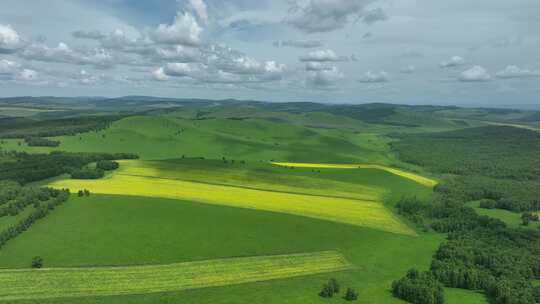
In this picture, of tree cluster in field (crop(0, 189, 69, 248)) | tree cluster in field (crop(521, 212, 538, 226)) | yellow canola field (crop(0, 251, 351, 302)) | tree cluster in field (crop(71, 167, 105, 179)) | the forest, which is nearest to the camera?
yellow canola field (crop(0, 251, 351, 302))

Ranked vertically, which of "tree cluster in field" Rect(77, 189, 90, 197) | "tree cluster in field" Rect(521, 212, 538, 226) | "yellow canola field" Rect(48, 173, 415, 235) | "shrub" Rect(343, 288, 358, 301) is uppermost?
"tree cluster in field" Rect(77, 189, 90, 197)

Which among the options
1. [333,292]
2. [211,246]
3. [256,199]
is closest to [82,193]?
[256,199]

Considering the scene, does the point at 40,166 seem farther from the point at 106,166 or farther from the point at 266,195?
the point at 266,195

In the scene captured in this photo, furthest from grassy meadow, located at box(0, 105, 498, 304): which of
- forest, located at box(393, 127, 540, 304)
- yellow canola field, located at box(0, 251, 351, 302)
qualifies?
forest, located at box(393, 127, 540, 304)

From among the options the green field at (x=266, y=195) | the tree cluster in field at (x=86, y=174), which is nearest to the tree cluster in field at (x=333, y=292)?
the green field at (x=266, y=195)

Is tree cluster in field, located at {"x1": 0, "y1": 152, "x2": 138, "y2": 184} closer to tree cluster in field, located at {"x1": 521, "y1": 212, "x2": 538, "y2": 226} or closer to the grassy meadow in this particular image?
the grassy meadow

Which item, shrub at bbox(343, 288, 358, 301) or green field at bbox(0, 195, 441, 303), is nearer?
shrub at bbox(343, 288, 358, 301)
